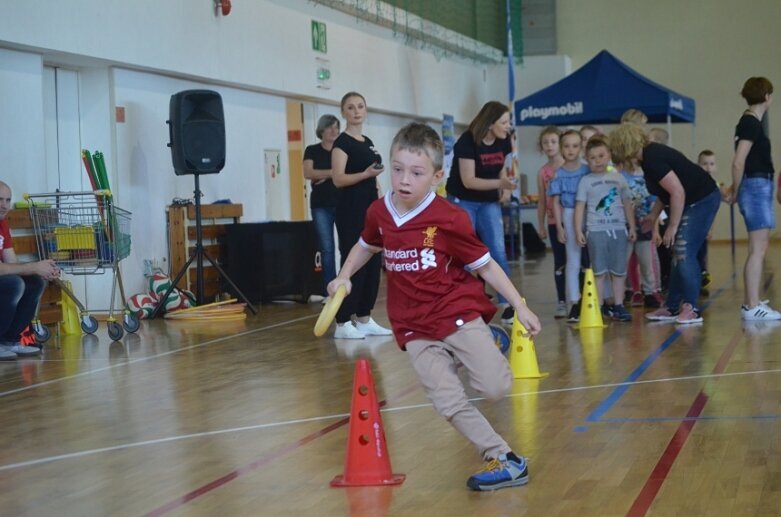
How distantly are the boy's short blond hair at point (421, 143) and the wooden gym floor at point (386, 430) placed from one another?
1053mm

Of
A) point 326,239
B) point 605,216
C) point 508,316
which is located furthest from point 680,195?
point 326,239

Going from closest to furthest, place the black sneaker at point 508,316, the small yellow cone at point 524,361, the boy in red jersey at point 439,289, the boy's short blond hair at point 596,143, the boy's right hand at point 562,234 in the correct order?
the boy in red jersey at point 439,289 → the small yellow cone at point 524,361 → the black sneaker at point 508,316 → the boy's short blond hair at point 596,143 → the boy's right hand at point 562,234

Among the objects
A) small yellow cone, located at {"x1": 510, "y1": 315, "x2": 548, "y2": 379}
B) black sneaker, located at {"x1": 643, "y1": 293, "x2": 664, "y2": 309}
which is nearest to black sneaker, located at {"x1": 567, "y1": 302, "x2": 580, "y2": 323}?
black sneaker, located at {"x1": 643, "y1": 293, "x2": 664, "y2": 309}

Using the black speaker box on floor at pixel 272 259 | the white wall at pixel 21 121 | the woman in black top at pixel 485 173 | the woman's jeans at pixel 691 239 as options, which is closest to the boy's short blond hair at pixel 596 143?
the woman in black top at pixel 485 173

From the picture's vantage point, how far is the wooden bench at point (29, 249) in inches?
346

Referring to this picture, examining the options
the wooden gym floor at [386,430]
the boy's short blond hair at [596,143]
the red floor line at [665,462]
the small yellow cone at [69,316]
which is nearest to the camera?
the red floor line at [665,462]

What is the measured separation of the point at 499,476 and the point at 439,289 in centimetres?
63

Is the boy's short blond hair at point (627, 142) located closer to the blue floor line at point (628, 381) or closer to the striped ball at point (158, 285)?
the blue floor line at point (628, 381)

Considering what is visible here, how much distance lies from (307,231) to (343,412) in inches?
250

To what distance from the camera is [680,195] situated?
25.3ft

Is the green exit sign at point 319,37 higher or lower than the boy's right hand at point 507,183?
higher

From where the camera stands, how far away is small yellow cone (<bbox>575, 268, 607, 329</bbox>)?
795cm

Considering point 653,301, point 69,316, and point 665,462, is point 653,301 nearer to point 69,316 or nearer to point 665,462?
point 69,316

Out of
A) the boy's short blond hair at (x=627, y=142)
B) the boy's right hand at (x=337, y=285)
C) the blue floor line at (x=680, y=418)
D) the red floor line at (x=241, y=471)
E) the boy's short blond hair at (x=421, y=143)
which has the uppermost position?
the boy's short blond hair at (x=627, y=142)
